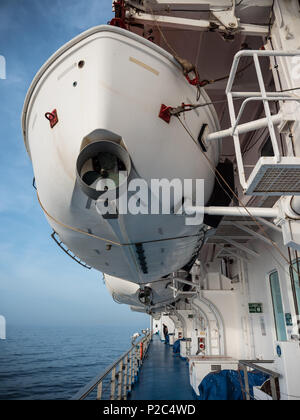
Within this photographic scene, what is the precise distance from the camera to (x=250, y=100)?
2303mm

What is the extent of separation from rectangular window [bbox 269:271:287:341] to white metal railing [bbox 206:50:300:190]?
4352mm

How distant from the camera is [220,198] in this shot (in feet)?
11.7

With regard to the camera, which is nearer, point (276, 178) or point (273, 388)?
point (276, 178)

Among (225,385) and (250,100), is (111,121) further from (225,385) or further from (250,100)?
(225,385)

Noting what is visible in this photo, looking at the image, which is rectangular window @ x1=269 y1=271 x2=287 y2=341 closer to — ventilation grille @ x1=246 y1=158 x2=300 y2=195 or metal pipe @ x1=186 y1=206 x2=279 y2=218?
metal pipe @ x1=186 y1=206 x2=279 y2=218

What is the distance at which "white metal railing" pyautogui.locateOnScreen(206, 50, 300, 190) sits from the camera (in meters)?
2.11

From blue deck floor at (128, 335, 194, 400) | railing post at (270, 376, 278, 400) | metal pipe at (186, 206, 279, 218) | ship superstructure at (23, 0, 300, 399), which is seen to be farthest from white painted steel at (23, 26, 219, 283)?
blue deck floor at (128, 335, 194, 400)

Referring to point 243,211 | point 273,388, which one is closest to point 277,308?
point 273,388

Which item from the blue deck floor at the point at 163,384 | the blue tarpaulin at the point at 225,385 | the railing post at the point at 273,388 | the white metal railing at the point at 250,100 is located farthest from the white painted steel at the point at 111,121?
the blue deck floor at the point at 163,384

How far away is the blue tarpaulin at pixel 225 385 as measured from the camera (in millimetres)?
5259

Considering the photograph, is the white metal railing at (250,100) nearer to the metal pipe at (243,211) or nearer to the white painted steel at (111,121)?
the white painted steel at (111,121)

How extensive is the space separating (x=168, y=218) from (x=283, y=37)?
245 cm

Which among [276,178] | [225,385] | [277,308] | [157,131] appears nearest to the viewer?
[276,178]

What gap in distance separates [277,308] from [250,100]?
5216 millimetres
